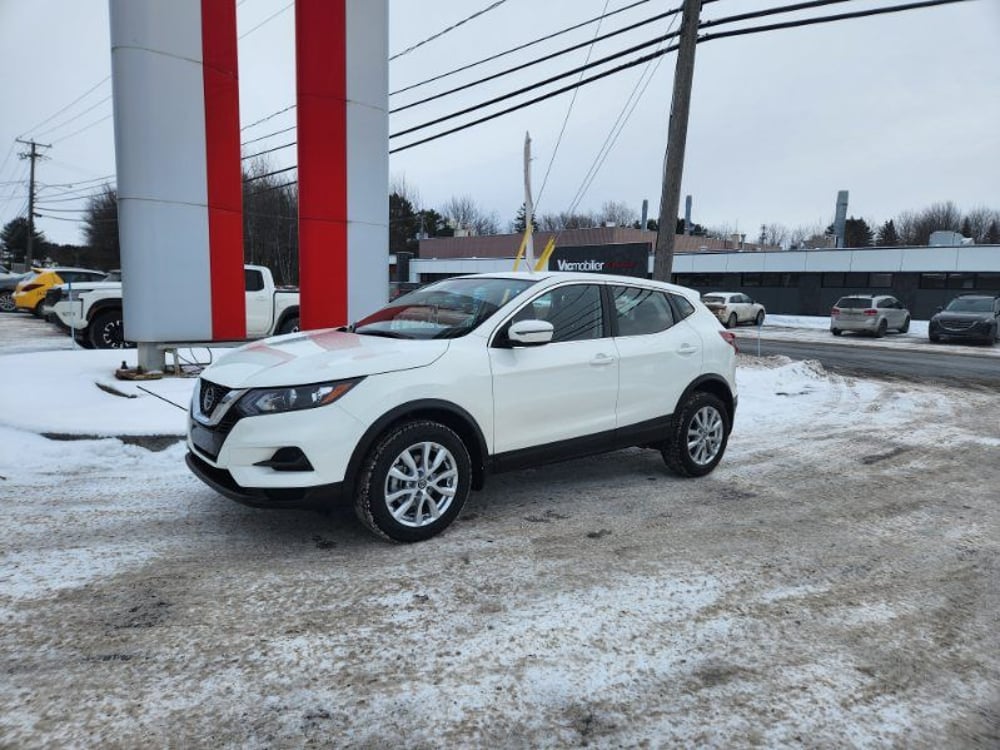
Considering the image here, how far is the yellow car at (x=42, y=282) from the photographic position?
1881 centimetres

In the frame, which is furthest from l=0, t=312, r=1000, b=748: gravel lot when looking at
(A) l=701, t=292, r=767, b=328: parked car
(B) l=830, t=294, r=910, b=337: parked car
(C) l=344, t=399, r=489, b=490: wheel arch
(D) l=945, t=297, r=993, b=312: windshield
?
(A) l=701, t=292, r=767, b=328: parked car

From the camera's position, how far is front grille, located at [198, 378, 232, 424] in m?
3.90

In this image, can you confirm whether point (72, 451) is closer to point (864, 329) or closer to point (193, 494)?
point (193, 494)

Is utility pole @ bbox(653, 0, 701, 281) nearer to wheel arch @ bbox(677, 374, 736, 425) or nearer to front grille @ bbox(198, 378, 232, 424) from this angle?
wheel arch @ bbox(677, 374, 736, 425)

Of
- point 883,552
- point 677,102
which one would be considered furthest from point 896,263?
point 883,552

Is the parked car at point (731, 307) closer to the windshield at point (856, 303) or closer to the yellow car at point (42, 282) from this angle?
the windshield at point (856, 303)

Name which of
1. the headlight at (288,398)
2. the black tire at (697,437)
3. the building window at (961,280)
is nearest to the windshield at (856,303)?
the building window at (961,280)

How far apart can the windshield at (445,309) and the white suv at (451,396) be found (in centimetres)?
2

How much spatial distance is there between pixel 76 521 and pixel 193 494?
0.76 meters

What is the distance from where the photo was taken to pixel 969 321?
2184 cm

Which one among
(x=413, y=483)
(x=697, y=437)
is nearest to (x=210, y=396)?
(x=413, y=483)

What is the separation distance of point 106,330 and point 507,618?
35.0 feet

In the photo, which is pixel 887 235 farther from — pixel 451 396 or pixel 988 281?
pixel 451 396

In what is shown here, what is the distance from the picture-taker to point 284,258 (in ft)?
174
